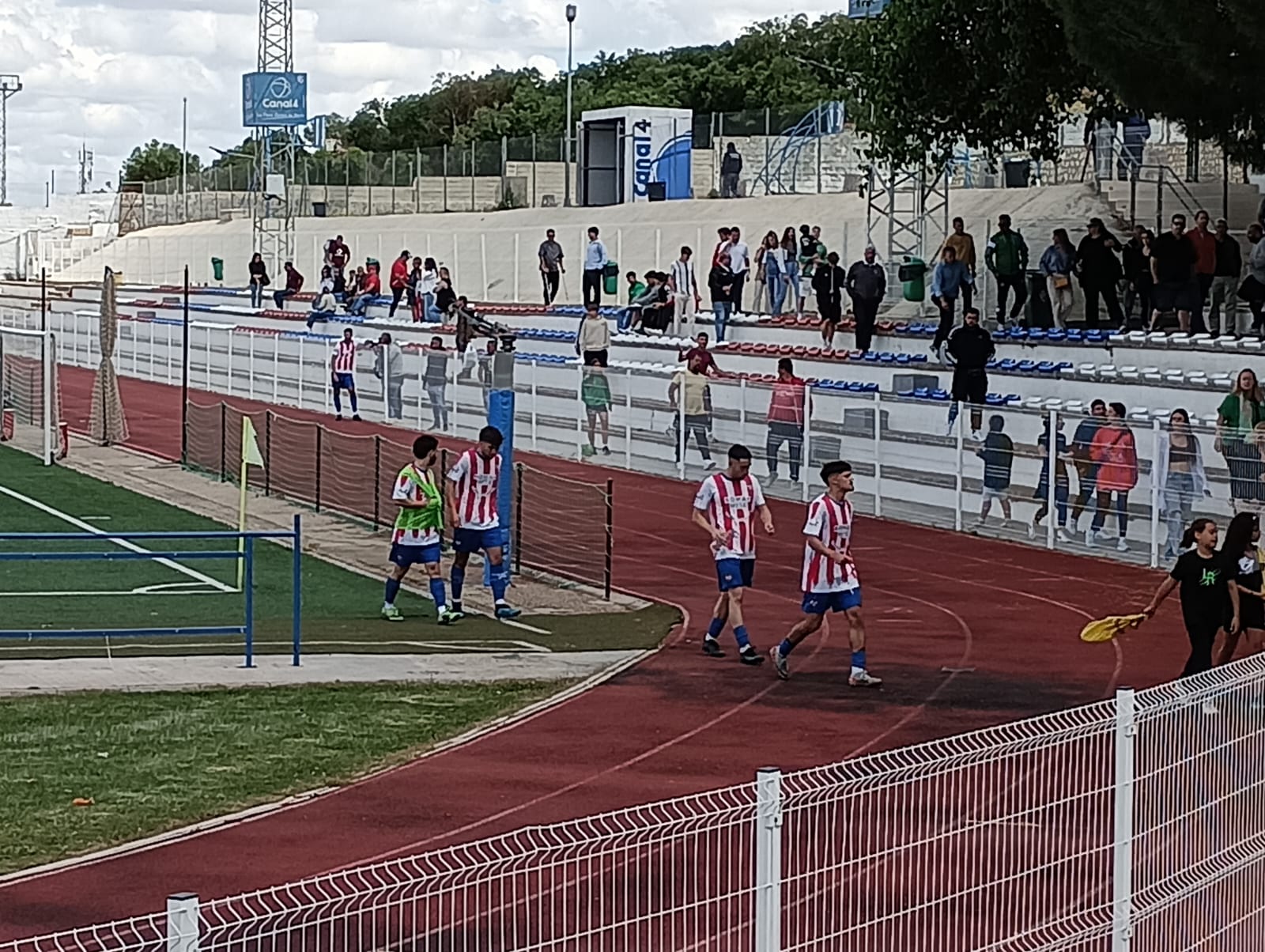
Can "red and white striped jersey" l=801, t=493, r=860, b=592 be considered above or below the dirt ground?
above

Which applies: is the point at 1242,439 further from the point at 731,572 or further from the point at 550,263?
the point at 550,263

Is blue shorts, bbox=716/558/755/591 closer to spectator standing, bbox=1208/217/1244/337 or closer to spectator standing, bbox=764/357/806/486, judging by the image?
spectator standing, bbox=764/357/806/486

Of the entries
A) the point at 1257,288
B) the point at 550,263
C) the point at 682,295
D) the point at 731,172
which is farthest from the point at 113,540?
the point at 731,172

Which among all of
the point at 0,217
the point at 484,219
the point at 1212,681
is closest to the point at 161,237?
the point at 484,219

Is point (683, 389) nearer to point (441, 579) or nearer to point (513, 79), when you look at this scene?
point (441, 579)

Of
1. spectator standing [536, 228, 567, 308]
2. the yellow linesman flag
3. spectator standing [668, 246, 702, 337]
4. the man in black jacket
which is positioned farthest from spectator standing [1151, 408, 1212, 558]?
spectator standing [536, 228, 567, 308]

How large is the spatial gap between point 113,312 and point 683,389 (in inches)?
480

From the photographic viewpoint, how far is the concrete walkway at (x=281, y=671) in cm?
1664

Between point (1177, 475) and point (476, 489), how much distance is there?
8.51 m

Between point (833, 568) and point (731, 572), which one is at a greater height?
point (833, 568)

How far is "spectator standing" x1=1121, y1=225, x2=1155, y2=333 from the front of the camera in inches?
1312

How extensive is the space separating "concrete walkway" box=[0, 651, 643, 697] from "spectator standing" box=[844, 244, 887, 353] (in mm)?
18692

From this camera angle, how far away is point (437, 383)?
128 ft

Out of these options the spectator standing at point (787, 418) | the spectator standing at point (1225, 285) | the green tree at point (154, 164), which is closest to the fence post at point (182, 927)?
the spectator standing at point (787, 418)
